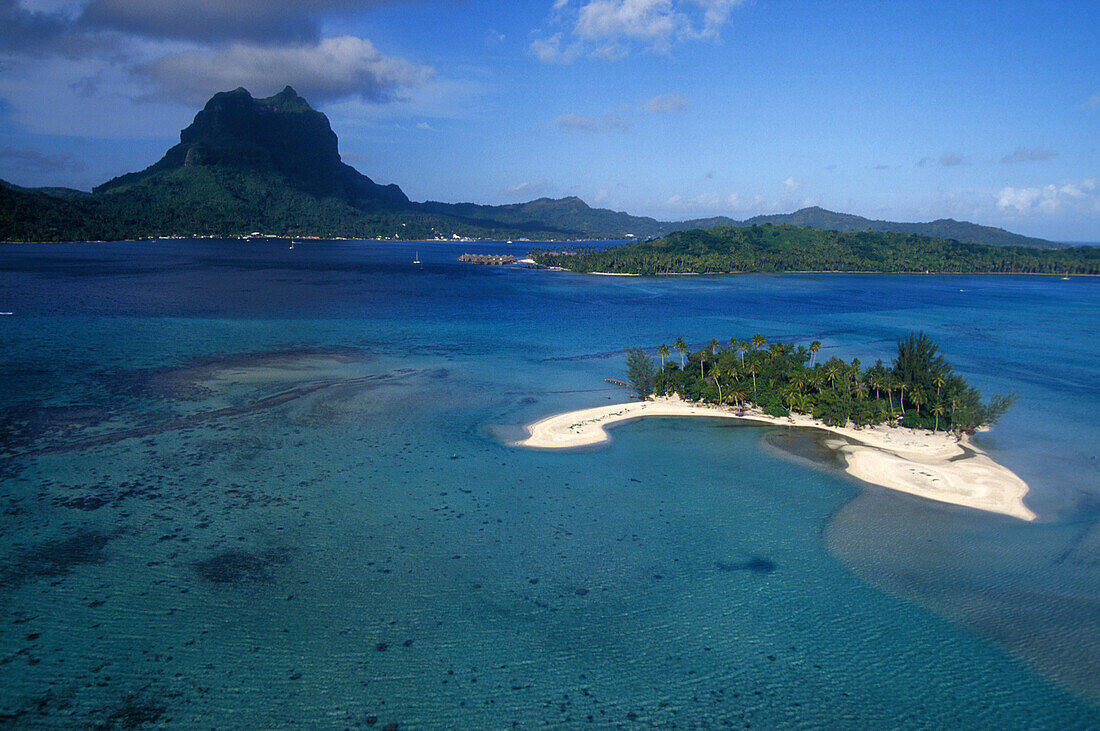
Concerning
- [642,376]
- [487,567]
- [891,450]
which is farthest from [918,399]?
[487,567]

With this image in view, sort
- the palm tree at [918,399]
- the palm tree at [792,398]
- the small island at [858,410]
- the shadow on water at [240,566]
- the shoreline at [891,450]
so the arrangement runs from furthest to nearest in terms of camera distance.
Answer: the palm tree at [792,398] < the palm tree at [918,399] < the small island at [858,410] < the shoreline at [891,450] < the shadow on water at [240,566]

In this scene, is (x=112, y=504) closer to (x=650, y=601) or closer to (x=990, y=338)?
(x=650, y=601)

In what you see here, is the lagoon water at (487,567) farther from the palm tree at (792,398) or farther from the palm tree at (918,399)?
the palm tree at (918,399)

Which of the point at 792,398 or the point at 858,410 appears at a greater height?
the point at 792,398

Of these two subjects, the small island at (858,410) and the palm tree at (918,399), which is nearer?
the small island at (858,410)

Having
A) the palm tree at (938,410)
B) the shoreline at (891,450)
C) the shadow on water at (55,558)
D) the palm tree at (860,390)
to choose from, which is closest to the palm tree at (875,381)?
the palm tree at (860,390)

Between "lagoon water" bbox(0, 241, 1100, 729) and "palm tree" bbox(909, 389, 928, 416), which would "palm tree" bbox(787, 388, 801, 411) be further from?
"palm tree" bbox(909, 389, 928, 416)

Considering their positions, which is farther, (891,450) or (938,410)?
(938,410)

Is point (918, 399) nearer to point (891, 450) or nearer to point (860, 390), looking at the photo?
point (860, 390)
